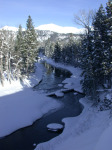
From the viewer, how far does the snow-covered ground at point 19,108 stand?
46.2 feet

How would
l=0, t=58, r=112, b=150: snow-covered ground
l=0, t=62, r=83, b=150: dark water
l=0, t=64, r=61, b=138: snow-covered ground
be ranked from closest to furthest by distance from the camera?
1. l=0, t=58, r=112, b=150: snow-covered ground
2. l=0, t=62, r=83, b=150: dark water
3. l=0, t=64, r=61, b=138: snow-covered ground

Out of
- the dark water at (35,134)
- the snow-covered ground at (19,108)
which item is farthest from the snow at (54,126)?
the snow-covered ground at (19,108)

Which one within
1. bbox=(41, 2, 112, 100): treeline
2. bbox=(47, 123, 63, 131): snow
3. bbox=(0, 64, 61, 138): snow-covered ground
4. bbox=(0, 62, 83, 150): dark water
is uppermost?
bbox=(41, 2, 112, 100): treeline

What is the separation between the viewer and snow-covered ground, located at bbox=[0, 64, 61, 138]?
14078mm

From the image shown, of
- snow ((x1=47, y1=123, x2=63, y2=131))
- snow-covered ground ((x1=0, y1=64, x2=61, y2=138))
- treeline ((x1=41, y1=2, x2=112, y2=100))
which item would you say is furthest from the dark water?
treeline ((x1=41, y1=2, x2=112, y2=100))

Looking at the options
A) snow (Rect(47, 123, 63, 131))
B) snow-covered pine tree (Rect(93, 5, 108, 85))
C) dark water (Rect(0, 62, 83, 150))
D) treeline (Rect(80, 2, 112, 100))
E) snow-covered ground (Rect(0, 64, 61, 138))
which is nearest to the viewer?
dark water (Rect(0, 62, 83, 150))

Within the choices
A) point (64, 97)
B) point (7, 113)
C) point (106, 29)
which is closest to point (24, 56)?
point (64, 97)

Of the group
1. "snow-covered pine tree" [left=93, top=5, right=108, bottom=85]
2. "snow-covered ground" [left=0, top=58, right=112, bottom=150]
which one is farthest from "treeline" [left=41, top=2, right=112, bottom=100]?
"snow-covered ground" [left=0, top=58, right=112, bottom=150]

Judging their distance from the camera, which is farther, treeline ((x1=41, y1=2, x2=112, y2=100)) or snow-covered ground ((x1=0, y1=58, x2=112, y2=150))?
treeline ((x1=41, y1=2, x2=112, y2=100))

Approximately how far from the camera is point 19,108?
686 inches

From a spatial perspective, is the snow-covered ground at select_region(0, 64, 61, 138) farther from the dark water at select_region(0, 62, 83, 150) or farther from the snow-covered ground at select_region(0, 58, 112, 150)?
the dark water at select_region(0, 62, 83, 150)

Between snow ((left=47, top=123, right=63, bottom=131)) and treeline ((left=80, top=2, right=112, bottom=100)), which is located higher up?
treeline ((left=80, top=2, right=112, bottom=100))

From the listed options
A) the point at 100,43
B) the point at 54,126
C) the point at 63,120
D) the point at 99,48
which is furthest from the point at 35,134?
the point at 100,43

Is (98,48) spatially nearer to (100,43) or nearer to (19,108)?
(100,43)
